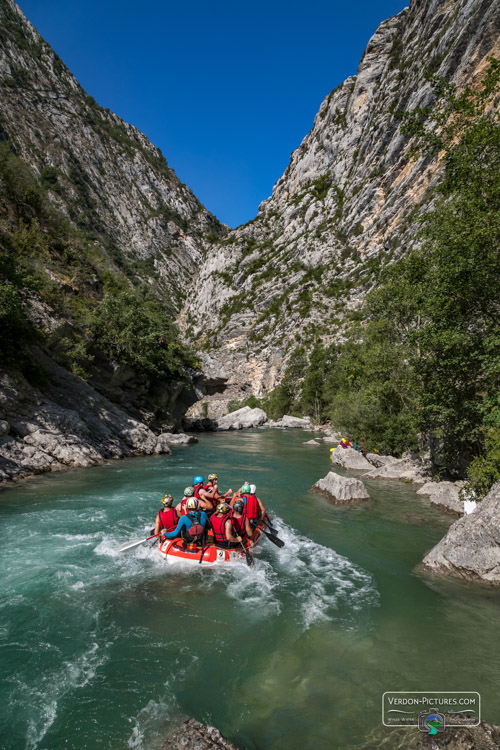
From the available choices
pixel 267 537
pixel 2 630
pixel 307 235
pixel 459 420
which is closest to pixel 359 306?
pixel 307 235

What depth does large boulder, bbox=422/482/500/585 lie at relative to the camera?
656cm

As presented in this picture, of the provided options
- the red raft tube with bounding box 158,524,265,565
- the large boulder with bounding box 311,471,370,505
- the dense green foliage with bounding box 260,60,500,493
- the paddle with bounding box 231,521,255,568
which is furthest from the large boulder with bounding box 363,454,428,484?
the red raft tube with bounding box 158,524,265,565

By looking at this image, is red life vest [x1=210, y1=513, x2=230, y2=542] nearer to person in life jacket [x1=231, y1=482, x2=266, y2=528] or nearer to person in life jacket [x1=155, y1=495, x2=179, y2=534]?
person in life jacket [x1=231, y1=482, x2=266, y2=528]

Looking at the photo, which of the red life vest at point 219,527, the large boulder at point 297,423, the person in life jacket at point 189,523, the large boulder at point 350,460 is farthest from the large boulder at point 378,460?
the large boulder at point 297,423

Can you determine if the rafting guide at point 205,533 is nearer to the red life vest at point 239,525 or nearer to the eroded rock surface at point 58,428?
→ the red life vest at point 239,525

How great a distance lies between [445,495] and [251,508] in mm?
7193

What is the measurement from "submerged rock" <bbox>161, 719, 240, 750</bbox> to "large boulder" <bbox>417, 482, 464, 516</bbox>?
31.3 feet

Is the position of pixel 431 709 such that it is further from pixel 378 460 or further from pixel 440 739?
pixel 378 460

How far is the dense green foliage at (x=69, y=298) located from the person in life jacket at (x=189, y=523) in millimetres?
13820

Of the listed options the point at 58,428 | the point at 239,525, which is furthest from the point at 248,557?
the point at 58,428

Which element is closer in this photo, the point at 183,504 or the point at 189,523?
the point at 189,523

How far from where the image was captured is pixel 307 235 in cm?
8019

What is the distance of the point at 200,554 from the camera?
782cm

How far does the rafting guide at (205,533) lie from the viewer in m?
7.80
